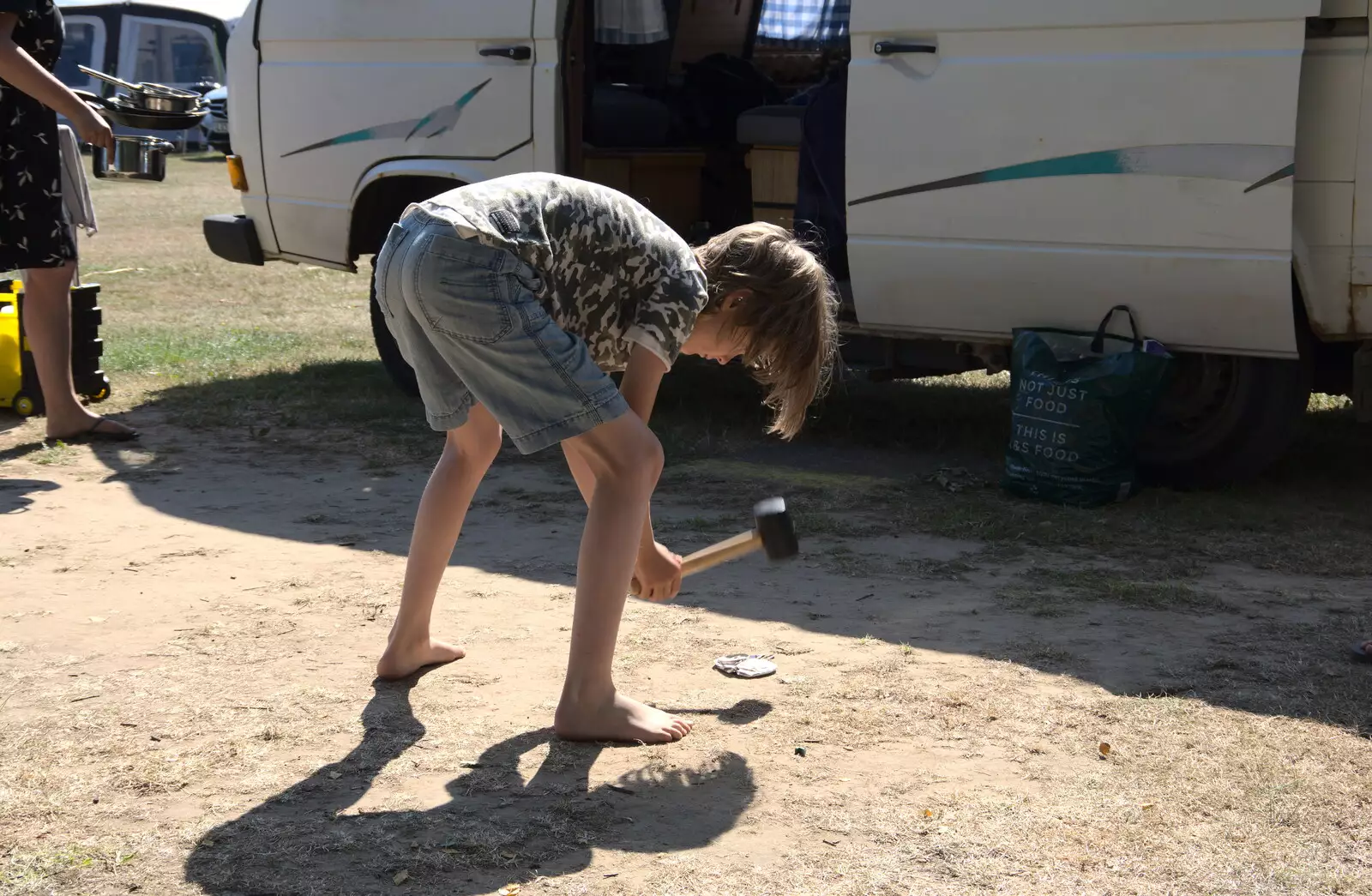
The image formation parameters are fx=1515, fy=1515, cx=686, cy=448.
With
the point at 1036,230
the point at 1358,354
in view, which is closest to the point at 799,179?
the point at 1036,230


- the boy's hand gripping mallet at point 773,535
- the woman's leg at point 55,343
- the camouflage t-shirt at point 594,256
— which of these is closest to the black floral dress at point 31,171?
the woman's leg at point 55,343

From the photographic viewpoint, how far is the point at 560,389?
2.62 meters

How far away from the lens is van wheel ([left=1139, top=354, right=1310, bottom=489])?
15.5ft

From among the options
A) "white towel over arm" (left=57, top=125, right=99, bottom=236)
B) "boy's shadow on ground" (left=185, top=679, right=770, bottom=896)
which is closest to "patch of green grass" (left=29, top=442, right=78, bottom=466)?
"white towel over arm" (left=57, top=125, right=99, bottom=236)

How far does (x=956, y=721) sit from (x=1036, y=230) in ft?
7.23

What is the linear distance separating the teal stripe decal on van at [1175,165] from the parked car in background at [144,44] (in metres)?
20.1

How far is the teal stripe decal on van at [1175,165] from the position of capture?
432 centimetres

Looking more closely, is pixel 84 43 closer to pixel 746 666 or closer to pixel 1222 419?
pixel 1222 419

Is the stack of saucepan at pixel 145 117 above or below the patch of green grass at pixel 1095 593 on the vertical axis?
above

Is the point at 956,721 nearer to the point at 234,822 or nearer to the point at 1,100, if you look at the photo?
the point at 234,822

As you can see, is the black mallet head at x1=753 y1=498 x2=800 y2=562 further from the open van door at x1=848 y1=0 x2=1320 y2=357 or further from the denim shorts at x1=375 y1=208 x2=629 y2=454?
the open van door at x1=848 y1=0 x2=1320 y2=357

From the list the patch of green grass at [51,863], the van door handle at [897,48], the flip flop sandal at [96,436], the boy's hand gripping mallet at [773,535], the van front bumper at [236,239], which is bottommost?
Answer: the flip flop sandal at [96,436]

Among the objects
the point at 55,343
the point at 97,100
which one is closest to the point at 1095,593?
the point at 55,343

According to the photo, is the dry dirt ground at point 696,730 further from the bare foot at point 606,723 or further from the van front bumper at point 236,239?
the van front bumper at point 236,239
